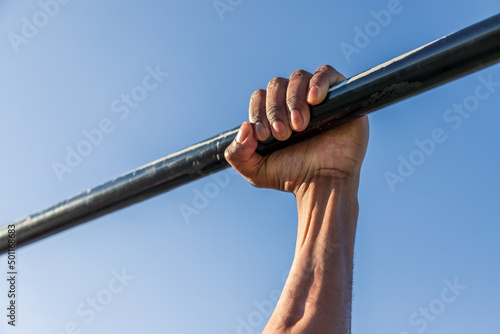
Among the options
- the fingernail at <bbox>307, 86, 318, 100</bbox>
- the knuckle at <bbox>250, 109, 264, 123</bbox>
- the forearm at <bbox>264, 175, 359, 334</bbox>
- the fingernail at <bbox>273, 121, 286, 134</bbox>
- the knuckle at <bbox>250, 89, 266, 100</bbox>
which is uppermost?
the knuckle at <bbox>250, 89, 266, 100</bbox>

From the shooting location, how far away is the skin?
1790 millimetres

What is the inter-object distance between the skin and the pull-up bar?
6 cm

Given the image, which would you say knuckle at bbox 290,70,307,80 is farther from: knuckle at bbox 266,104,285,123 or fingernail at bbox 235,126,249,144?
fingernail at bbox 235,126,249,144

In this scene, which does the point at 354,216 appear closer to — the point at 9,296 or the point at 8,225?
the point at 8,225

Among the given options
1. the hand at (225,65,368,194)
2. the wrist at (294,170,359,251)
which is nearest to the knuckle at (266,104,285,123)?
the hand at (225,65,368,194)

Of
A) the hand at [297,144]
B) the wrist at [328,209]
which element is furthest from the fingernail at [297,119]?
the wrist at [328,209]

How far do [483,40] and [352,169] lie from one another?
0.91 metres

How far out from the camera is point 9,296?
4375 millimetres

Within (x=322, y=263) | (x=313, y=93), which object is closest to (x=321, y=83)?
(x=313, y=93)

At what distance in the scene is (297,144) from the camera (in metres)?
2.10

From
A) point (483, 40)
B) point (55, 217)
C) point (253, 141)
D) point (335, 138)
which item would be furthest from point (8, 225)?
point (483, 40)

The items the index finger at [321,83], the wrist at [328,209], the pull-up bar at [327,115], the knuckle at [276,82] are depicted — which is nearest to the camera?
the pull-up bar at [327,115]

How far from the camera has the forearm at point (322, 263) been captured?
1.84 meters

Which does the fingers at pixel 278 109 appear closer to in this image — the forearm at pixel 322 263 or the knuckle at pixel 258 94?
the knuckle at pixel 258 94
